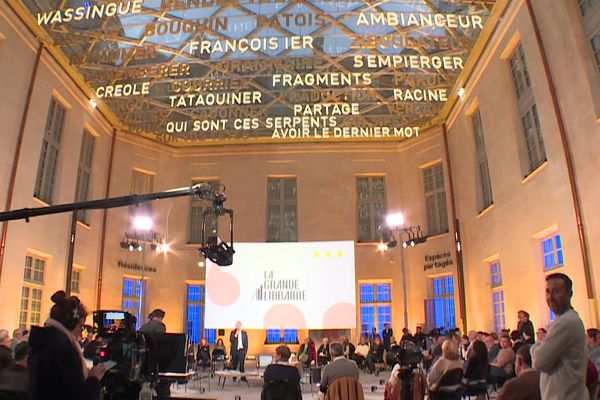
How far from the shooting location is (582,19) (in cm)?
799

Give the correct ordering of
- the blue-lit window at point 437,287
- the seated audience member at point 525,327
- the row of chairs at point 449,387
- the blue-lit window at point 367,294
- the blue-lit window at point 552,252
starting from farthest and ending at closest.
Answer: the blue-lit window at point 367,294, the blue-lit window at point 437,287, the blue-lit window at point 552,252, the seated audience member at point 525,327, the row of chairs at point 449,387

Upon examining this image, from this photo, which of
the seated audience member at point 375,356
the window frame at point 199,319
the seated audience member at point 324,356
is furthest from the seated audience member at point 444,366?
the window frame at point 199,319

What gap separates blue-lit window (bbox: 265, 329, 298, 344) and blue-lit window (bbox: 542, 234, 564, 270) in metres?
8.43

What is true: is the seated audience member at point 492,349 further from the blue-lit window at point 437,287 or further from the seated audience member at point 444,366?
the blue-lit window at point 437,287

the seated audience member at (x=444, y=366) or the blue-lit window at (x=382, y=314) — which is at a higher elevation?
the blue-lit window at (x=382, y=314)

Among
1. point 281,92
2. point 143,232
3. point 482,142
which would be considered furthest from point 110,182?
point 482,142

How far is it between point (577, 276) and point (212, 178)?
11.8m

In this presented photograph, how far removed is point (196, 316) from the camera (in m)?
16.3

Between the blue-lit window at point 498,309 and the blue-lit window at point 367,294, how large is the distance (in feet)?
15.2

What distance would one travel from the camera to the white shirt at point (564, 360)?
2203mm

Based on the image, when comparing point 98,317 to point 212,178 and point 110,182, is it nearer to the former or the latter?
point 110,182

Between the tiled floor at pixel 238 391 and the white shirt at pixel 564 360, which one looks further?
the tiled floor at pixel 238 391

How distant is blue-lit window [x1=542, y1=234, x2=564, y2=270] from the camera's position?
9078mm

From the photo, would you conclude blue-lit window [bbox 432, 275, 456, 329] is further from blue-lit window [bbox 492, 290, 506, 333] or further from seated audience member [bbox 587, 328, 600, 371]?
seated audience member [bbox 587, 328, 600, 371]
